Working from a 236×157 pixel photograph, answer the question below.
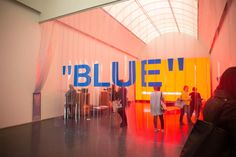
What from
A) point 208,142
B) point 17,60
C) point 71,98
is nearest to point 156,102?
point 71,98

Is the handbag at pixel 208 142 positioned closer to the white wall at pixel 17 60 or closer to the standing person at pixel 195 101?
the standing person at pixel 195 101

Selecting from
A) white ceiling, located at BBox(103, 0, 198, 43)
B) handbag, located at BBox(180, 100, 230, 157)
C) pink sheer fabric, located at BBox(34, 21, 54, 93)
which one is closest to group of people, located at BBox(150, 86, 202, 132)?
white ceiling, located at BBox(103, 0, 198, 43)

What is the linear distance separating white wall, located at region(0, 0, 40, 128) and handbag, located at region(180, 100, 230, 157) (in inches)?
272

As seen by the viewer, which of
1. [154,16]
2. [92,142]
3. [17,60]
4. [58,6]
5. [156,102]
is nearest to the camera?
[92,142]

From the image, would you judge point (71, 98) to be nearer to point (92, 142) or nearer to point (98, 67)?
point (98, 67)

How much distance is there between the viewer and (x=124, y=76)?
7195 millimetres

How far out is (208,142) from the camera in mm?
1203

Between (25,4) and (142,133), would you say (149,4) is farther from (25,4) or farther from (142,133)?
(142,133)

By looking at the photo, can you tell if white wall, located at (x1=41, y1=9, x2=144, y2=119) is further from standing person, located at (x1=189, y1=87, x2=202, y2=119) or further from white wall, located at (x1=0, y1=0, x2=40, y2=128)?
standing person, located at (x1=189, y1=87, x2=202, y2=119)

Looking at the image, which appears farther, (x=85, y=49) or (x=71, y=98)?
(x=85, y=49)

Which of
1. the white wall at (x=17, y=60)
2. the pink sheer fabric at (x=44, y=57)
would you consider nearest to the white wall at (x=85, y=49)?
the pink sheer fabric at (x=44, y=57)

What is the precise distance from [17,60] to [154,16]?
24.3ft

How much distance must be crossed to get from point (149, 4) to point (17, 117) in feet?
27.6

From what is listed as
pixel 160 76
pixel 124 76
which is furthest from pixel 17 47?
pixel 160 76
